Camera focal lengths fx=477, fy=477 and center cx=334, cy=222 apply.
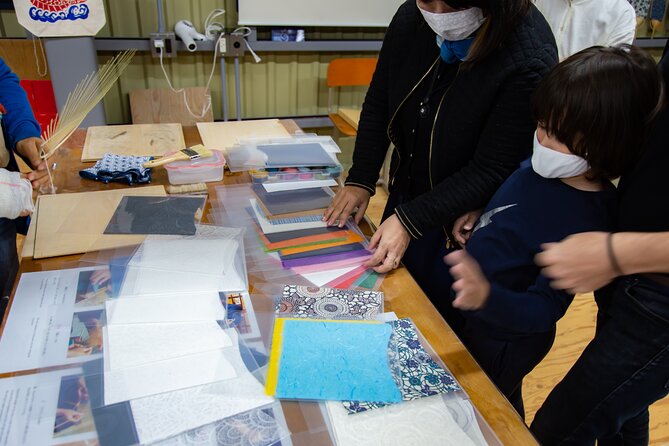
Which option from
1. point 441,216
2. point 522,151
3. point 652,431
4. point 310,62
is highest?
point 522,151

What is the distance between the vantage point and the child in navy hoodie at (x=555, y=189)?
2.79 feet

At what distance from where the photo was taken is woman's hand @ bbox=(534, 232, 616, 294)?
755 millimetres

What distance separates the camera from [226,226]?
1.22 meters

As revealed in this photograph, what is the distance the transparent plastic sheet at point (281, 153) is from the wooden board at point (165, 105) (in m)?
1.67

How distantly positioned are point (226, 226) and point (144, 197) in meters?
0.29

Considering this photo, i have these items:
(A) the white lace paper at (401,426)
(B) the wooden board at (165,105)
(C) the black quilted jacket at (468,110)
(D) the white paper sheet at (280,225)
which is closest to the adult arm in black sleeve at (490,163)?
(C) the black quilted jacket at (468,110)

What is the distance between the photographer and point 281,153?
1607mm

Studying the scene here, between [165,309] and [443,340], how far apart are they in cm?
53

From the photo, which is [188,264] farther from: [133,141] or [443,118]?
[133,141]

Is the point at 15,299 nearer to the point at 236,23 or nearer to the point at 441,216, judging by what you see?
the point at 441,216

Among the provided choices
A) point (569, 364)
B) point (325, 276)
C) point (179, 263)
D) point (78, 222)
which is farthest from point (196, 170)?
point (569, 364)

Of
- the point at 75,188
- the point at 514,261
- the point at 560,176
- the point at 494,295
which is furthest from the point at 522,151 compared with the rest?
the point at 75,188

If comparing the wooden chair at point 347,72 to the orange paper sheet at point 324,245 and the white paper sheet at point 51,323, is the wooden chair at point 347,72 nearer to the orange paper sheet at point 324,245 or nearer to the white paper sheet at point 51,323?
the orange paper sheet at point 324,245

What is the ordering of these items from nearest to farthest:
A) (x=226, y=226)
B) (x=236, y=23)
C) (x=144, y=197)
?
(x=226, y=226), (x=144, y=197), (x=236, y=23)
